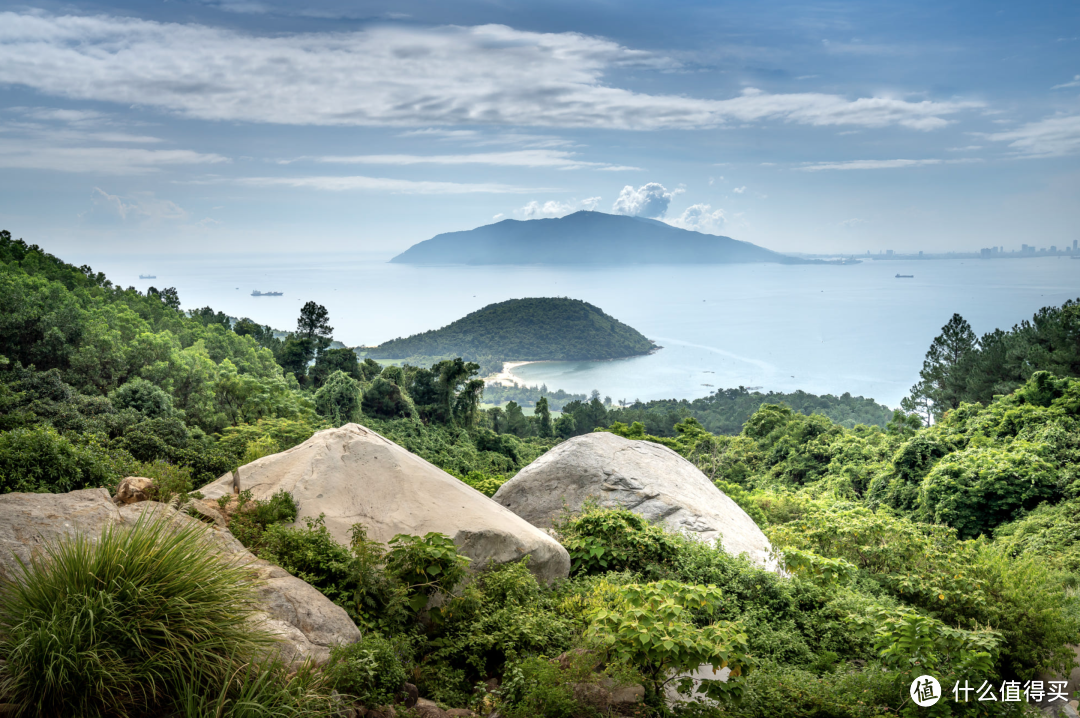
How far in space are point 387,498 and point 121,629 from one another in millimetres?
3422

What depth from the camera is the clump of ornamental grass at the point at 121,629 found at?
3535 mm

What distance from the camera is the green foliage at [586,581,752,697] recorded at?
4441 mm

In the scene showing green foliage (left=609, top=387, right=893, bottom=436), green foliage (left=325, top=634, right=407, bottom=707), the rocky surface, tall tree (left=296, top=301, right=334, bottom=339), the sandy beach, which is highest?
tall tree (left=296, top=301, right=334, bottom=339)

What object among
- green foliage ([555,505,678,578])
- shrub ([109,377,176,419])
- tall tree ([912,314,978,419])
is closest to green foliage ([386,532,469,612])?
green foliage ([555,505,678,578])

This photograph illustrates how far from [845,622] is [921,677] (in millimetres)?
1430

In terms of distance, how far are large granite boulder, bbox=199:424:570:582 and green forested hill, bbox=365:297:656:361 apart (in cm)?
10552

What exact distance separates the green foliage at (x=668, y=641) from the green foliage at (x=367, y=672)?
151cm

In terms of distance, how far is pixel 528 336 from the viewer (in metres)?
123

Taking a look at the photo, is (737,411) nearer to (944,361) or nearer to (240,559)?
(944,361)

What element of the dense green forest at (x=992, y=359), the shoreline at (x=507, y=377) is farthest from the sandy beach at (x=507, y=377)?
the dense green forest at (x=992, y=359)

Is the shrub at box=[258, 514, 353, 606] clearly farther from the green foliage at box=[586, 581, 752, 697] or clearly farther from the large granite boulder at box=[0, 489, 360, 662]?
the green foliage at box=[586, 581, 752, 697]

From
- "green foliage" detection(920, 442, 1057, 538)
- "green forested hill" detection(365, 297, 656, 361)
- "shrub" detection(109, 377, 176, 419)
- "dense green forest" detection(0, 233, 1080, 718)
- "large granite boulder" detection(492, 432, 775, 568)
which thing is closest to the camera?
"dense green forest" detection(0, 233, 1080, 718)

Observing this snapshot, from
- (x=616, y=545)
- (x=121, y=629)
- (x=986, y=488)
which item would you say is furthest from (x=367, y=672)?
(x=986, y=488)

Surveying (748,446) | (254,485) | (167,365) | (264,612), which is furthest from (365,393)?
(264,612)
